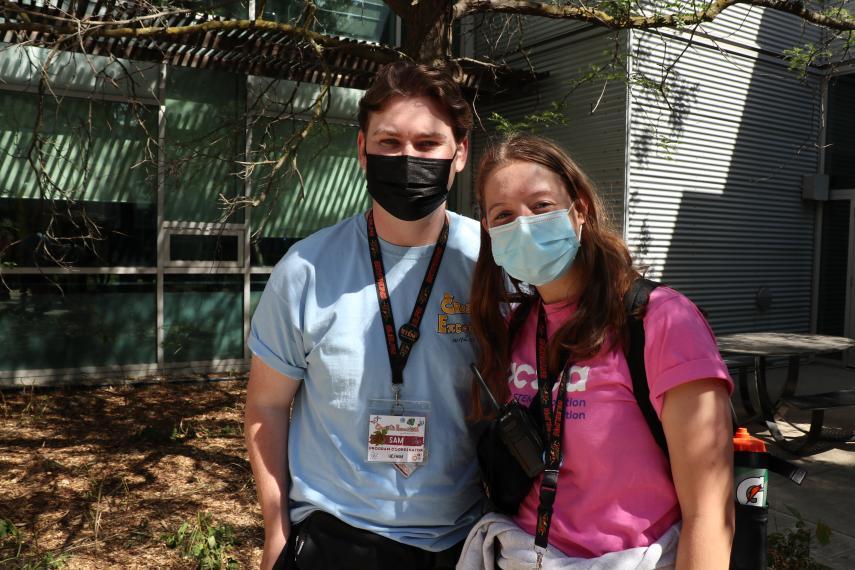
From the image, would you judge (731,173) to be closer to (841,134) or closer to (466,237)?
(841,134)

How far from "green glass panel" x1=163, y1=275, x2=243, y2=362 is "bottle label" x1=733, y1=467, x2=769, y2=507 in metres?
7.77

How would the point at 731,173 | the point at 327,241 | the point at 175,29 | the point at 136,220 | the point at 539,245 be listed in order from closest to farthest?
the point at 539,245, the point at 327,241, the point at 175,29, the point at 136,220, the point at 731,173

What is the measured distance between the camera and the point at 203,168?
8531 millimetres

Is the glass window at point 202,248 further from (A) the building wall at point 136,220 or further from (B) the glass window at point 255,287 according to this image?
(B) the glass window at point 255,287

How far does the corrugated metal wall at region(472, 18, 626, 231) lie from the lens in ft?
29.6

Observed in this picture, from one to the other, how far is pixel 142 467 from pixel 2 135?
15.0 ft

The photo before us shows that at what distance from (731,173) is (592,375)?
31.6 feet

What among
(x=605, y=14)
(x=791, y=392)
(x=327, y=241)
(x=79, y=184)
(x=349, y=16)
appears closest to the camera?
(x=327, y=241)

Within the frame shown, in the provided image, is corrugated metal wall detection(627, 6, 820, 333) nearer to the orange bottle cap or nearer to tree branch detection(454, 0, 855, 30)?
tree branch detection(454, 0, 855, 30)

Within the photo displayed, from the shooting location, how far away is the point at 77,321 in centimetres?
798

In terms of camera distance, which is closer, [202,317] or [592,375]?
[592,375]

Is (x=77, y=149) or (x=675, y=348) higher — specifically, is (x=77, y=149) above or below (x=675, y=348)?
above

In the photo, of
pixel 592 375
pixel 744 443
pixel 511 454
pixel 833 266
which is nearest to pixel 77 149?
pixel 511 454

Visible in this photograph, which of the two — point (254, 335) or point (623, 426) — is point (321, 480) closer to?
point (254, 335)
